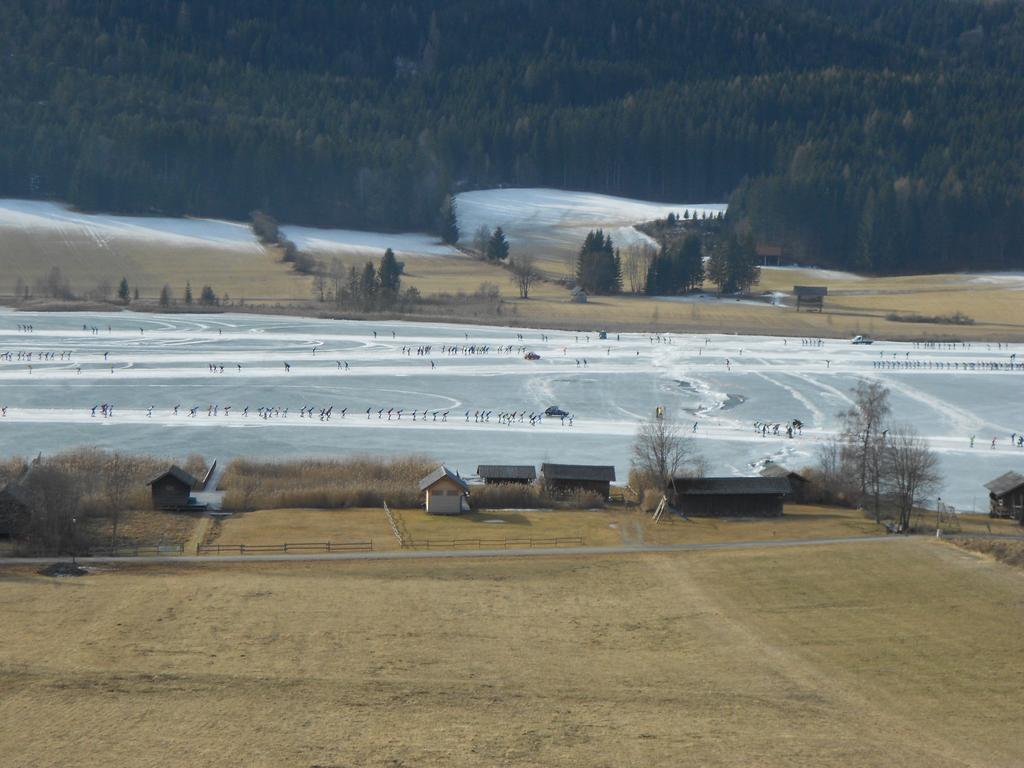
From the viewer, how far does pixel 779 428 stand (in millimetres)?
59656

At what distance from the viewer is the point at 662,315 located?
111688 mm

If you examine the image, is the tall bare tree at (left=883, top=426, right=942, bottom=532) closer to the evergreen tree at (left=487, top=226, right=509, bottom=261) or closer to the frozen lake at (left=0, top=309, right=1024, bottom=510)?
the frozen lake at (left=0, top=309, right=1024, bottom=510)

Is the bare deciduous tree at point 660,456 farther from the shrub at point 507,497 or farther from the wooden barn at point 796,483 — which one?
the shrub at point 507,497

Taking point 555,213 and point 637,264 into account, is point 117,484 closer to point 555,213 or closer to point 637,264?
point 637,264

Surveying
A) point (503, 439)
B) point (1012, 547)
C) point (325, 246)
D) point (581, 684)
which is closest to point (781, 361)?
point (503, 439)

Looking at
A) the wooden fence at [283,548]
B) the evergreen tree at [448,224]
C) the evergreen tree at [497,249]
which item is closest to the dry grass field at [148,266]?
the evergreen tree at [497,249]

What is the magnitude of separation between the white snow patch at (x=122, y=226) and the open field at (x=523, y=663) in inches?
4485

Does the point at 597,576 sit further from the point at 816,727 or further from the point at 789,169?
the point at 789,169

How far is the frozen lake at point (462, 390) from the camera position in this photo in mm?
53875

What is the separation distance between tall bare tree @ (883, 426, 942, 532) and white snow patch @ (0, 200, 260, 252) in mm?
105563

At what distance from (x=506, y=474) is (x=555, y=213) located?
135001 millimetres

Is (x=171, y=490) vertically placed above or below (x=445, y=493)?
below

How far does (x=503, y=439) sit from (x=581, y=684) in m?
30.4

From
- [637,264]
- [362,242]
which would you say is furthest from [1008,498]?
[362,242]
